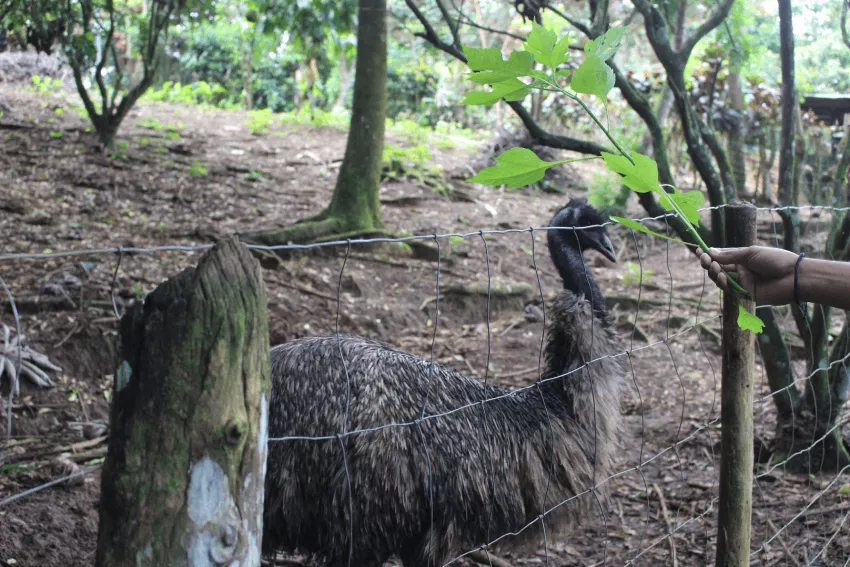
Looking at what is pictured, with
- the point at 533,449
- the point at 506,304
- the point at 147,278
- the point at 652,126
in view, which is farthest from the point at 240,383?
the point at 506,304

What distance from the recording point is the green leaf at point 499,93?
1.76 metres

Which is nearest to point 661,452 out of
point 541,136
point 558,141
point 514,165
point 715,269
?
point 715,269

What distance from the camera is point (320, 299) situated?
21.9ft

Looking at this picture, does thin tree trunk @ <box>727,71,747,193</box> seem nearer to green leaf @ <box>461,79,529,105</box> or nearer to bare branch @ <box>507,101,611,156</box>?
bare branch @ <box>507,101,611,156</box>

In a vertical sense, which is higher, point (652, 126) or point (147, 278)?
point (652, 126)

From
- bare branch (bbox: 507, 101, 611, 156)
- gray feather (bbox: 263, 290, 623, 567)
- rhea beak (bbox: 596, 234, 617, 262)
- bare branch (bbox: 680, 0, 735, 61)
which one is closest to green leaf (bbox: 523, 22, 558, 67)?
gray feather (bbox: 263, 290, 623, 567)

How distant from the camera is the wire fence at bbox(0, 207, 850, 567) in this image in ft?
9.91

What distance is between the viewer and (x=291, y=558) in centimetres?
400

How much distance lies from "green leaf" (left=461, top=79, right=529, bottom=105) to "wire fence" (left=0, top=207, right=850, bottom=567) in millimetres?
412

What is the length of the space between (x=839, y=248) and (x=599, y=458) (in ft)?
6.49

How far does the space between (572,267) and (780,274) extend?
5.35 feet

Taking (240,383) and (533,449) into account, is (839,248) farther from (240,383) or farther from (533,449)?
(240,383)

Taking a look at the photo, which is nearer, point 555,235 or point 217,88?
point 555,235

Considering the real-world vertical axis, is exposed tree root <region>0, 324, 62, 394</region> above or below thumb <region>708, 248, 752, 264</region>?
below
